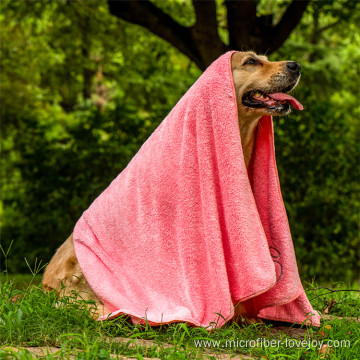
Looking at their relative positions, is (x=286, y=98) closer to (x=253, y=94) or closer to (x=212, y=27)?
(x=253, y=94)

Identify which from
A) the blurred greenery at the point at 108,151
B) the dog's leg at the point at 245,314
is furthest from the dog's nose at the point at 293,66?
the blurred greenery at the point at 108,151

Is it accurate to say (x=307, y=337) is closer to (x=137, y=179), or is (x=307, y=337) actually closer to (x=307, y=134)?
(x=137, y=179)

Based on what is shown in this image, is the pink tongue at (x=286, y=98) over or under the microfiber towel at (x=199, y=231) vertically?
over

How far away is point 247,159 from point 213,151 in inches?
15.4

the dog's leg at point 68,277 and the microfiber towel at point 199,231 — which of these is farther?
the dog's leg at point 68,277

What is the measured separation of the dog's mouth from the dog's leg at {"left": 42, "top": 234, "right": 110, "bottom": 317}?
1.66m

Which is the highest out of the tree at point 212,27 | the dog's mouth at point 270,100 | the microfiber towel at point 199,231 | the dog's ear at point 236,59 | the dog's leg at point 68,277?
the tree at point 212,27

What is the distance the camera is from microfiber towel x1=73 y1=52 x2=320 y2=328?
3326mm

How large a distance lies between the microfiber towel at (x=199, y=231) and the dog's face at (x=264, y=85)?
14 cm

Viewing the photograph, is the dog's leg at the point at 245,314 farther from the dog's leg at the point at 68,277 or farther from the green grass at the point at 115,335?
the dog's leg at the point at 68,277

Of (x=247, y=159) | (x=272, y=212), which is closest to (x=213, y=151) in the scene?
(x=247, y=159)

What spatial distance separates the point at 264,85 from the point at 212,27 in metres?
3.33

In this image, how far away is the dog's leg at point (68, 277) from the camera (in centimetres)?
369

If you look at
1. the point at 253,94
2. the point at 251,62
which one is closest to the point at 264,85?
the point at 253,94
